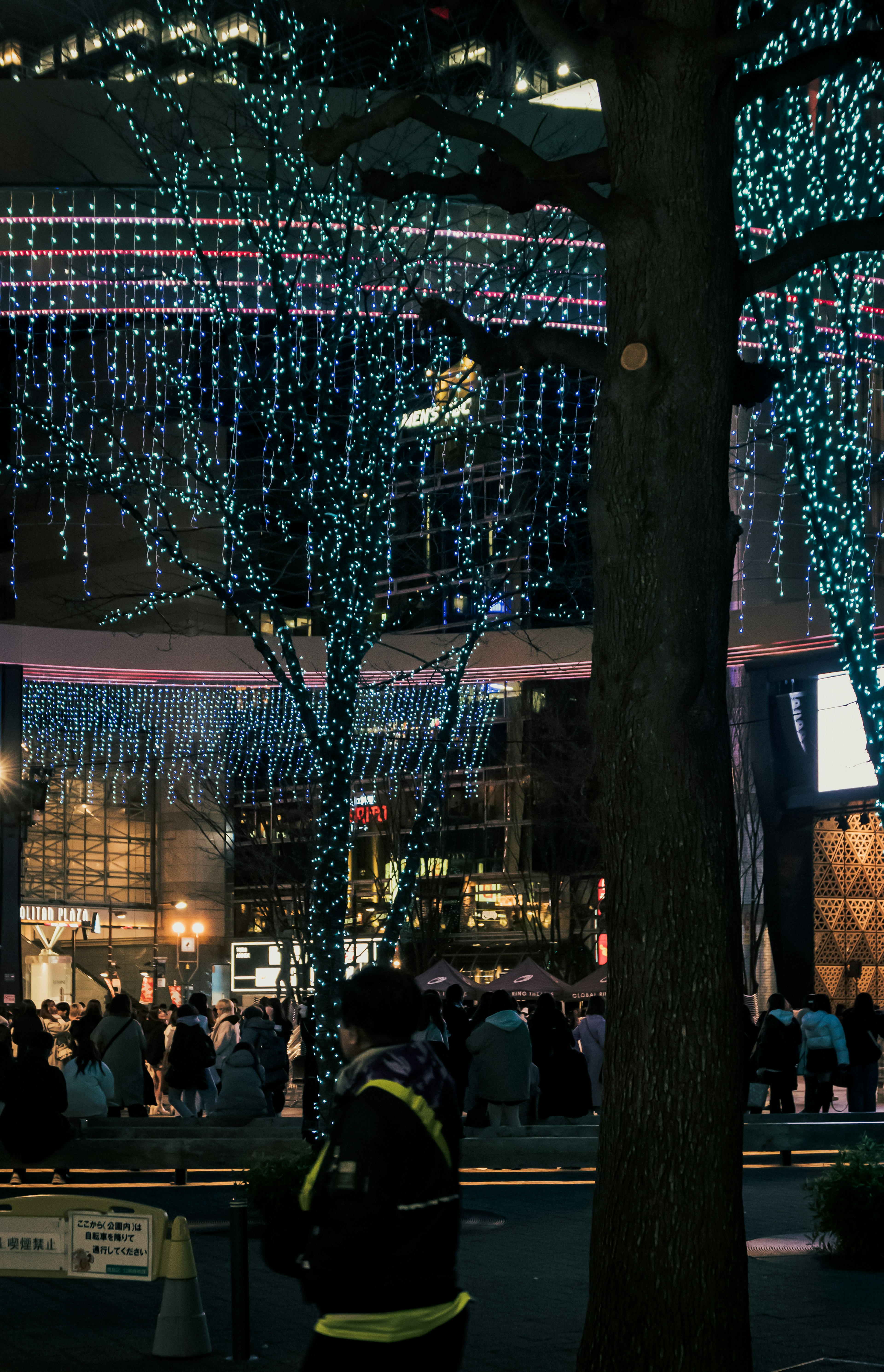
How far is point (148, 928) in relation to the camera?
182 feet

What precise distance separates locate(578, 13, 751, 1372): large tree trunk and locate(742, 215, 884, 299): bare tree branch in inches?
16.3

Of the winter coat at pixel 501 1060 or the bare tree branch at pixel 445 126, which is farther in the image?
the winter coat at pixel 501 1060

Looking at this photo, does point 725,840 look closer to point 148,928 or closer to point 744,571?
point 744,571

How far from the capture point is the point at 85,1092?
13953mm

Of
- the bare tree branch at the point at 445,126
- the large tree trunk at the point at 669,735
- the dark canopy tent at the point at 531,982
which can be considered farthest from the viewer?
the dark canopy tent at the point at 531,982

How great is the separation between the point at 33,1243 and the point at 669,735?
343cm

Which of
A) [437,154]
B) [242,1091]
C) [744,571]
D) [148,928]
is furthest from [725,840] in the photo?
[148,928]

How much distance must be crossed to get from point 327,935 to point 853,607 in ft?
15.8

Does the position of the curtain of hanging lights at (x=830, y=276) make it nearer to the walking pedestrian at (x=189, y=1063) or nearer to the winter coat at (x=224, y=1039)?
the winter coat at (x=224, y=1039)

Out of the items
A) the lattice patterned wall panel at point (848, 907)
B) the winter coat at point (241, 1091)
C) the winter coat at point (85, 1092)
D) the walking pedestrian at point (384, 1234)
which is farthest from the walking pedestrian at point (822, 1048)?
the lattice patterned wall panel at point (848, 907)

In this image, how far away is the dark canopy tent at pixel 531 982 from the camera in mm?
26000

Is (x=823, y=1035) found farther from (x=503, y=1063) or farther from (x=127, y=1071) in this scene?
(x=127, y=1071)

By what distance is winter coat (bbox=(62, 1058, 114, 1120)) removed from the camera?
1388 centimetres

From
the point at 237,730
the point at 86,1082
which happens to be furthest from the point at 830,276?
the point at 237,730
